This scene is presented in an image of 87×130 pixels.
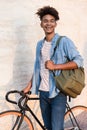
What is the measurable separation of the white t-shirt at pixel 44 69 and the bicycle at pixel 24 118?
0.30m

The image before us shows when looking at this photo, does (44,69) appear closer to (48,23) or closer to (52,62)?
(52,62)

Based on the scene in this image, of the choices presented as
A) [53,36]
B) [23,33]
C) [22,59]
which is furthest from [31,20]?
[53,36]

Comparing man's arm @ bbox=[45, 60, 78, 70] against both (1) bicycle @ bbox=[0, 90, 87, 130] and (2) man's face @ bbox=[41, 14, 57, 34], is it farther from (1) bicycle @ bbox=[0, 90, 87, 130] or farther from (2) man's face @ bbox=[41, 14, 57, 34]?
(1) bicycle @ bbox=[0, 90, 87, 130]

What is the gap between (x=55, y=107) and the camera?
4.27 meters

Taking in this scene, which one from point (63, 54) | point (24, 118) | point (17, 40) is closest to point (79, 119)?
point (17, 40)

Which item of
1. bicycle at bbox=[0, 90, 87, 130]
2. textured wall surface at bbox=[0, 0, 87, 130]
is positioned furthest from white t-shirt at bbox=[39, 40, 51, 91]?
textured wall surface at bbox=[0, 0, 87, 130]

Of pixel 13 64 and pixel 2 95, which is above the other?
pixel 13 64

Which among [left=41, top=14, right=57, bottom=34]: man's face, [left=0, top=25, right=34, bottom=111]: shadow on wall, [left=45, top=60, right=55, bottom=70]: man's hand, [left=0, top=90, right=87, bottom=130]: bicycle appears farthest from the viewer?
[left=0, top=25, right=34, bottom=111]: shadow on wall

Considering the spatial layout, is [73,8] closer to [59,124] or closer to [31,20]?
[31,20]

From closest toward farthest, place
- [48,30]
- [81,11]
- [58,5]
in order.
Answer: [48,30]
[58,5]
[81,11]

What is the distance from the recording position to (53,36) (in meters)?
4.29

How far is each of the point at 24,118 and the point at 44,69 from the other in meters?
0.68

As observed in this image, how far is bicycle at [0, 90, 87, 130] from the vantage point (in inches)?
177

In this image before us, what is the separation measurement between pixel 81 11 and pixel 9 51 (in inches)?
66.1
